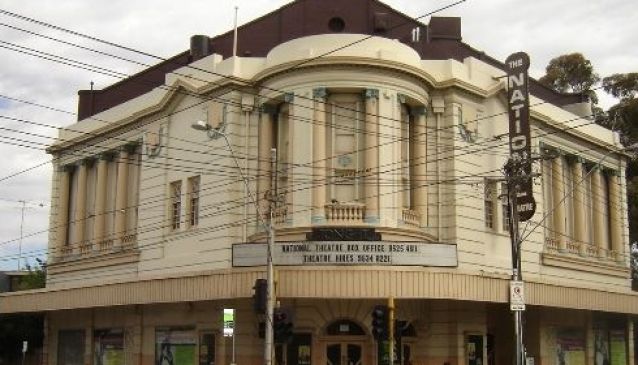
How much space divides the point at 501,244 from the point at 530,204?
2.10 meters

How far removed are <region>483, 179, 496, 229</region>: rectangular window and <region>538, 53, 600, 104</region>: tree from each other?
2509 cm

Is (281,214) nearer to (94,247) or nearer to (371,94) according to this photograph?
(371,94)

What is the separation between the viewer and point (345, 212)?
28.0m

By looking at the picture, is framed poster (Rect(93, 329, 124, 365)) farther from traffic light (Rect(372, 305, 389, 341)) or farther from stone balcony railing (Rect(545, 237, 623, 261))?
stone balcony railing (Rect(545, 237, 623, 261))

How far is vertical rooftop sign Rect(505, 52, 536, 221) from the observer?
30.7 meters

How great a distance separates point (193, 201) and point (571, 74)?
108 ft

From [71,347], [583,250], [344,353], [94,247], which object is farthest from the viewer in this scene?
[71,347]

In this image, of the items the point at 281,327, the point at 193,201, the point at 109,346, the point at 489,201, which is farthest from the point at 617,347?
the point at 109,346

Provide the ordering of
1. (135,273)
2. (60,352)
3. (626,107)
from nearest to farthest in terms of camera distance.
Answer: (135,273) < (60,352) < (626,107)

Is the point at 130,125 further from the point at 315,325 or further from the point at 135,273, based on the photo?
the point at 315,325

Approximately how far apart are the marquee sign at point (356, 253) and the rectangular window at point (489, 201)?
4.89 metres

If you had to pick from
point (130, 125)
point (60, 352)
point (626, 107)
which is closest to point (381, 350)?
point (130, 125)

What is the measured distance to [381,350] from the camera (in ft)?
88.3

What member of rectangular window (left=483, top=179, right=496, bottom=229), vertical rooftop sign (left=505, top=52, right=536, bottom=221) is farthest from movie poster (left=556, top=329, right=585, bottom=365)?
vertical rooftop sign (left=505, top=52, right=536, bottom=221)
